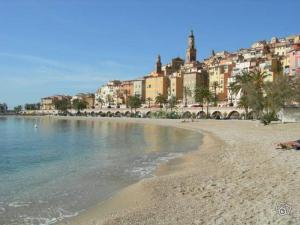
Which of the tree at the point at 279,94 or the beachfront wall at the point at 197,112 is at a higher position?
the tree at the point at 279,94

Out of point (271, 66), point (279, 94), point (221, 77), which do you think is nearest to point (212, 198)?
point (279, 94)

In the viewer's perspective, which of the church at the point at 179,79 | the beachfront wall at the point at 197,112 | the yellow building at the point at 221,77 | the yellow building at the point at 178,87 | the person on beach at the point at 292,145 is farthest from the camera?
the yellow building at the point at 178,87

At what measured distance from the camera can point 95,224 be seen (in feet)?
36.6

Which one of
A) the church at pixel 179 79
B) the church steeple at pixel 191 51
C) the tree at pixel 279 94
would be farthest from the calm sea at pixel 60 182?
the church steeple at pixel 191 51

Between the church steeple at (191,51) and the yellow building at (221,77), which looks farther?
the church steeple at (191,51)

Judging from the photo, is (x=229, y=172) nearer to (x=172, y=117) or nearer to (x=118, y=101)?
(x=172, y=117)

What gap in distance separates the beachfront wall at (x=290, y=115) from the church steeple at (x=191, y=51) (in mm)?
119815

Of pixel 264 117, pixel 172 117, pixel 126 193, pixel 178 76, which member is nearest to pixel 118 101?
pixel 178 76

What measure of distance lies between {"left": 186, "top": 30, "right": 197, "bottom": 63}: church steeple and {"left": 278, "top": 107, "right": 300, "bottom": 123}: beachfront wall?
120 m

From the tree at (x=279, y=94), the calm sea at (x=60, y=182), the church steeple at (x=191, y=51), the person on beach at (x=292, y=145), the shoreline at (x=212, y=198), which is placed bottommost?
the calm sea at (x=60, y=182)

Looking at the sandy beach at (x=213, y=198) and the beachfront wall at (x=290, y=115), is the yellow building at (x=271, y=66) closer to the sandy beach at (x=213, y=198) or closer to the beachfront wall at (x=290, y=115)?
the beachfront wall at (x=290, y=115)

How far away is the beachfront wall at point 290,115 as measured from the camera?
55.2 metres

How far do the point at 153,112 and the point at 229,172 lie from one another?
368 ft

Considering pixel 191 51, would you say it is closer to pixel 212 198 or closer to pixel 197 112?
pixel 197 112
